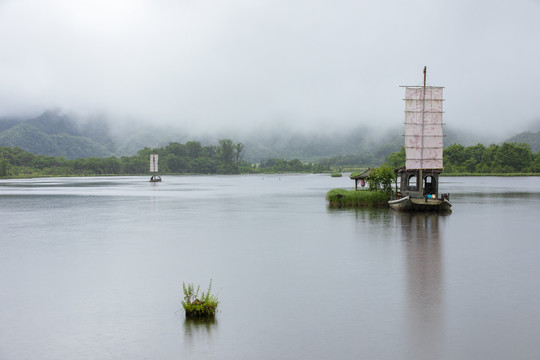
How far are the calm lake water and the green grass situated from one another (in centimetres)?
1662

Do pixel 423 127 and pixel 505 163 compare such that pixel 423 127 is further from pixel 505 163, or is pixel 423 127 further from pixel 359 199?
pixel 505 163

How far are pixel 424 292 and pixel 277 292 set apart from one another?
16.2ft

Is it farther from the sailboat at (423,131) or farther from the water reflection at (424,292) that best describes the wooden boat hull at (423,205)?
the water reflection at (424,292)

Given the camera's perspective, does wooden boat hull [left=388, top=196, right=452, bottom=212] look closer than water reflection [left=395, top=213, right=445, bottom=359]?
No

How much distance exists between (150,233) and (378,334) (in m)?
23.1

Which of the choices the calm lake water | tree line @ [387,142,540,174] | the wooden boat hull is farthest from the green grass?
tree line @ [387,142,540,174]

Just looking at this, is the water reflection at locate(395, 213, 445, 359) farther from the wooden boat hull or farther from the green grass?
the green grass

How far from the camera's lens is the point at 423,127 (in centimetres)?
5112

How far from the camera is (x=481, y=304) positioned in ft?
49.6

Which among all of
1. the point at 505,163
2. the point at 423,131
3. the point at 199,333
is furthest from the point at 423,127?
the point at 505,163

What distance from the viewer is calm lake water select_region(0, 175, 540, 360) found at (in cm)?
1179

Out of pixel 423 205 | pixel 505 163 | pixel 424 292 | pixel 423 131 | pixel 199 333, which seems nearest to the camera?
pixel 199 333

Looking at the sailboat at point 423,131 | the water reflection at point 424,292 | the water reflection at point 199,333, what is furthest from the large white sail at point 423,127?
the water reflection at point 199,333

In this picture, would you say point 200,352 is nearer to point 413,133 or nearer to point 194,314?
point 194,314
